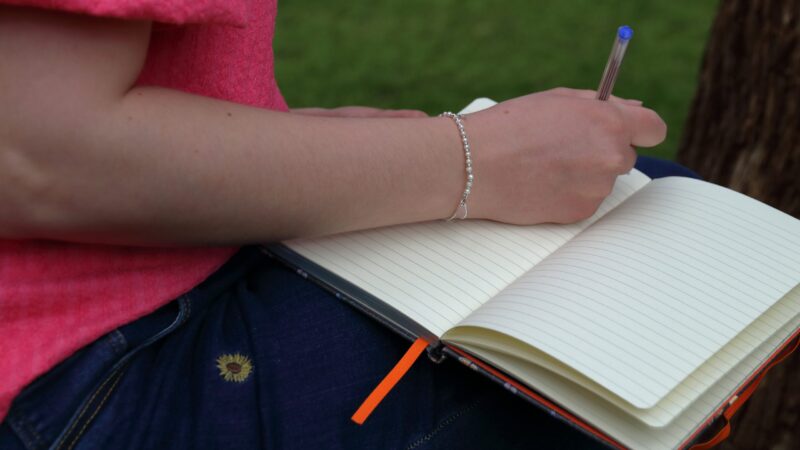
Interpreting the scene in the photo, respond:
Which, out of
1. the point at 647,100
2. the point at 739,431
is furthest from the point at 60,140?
the point at 647,100

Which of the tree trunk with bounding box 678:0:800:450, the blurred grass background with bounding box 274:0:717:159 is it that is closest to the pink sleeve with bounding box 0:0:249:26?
the tree trunk with bounding box 678:0:800:450

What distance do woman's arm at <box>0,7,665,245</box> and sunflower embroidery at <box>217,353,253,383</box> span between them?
0.13m

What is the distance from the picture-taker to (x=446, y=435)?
1.02m

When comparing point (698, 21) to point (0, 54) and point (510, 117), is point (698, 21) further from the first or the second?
point (0, 54)

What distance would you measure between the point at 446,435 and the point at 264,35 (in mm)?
492

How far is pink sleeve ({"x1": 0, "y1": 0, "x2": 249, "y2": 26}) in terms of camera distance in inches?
30.3

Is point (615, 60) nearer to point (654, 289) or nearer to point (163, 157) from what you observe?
point (654, 289)

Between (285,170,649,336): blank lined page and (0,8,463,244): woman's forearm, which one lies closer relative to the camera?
(0,8,463,244): woman's forearm

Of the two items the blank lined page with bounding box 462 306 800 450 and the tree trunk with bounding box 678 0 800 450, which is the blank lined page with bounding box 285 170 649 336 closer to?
the blank lined page with bounding box 462 306 800 450

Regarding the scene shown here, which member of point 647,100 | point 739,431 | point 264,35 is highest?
point 264,35

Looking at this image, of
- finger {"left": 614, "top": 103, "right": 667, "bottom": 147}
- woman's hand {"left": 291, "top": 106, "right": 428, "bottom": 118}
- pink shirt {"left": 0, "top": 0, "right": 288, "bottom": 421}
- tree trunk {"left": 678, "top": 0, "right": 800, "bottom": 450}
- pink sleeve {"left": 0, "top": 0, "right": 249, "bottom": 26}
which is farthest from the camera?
tree trunk {"left": 678, "top": 0, "right": 800, "bottom": 450}

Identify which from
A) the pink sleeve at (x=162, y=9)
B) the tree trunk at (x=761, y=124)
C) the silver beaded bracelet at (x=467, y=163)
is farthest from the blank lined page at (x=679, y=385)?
the tree trunk at (x=761, y=124)

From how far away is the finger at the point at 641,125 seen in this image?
1182 mm

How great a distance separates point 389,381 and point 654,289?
303 mm
